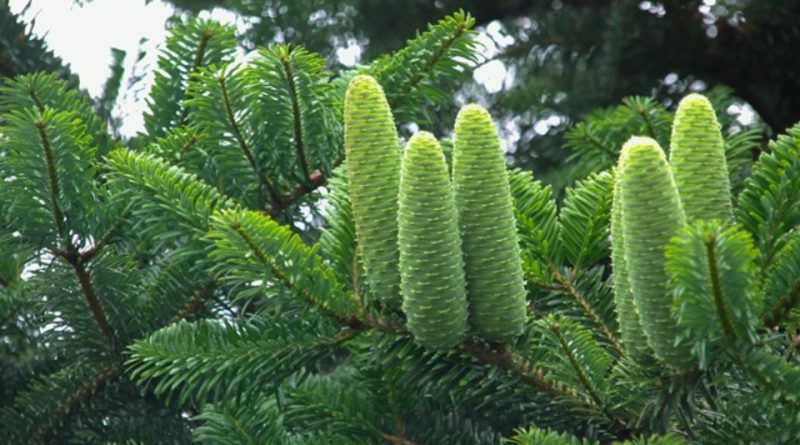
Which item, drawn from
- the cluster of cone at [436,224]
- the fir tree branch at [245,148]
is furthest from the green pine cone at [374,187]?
the fir tree branch at [245,148]

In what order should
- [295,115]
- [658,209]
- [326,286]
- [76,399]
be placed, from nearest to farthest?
[658,209] → [326,286] → [295,115] → [76,399]

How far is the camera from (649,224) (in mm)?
739

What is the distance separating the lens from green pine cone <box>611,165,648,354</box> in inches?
31.7

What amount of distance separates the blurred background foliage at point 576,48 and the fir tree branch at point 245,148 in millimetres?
695

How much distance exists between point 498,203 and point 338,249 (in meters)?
0.14

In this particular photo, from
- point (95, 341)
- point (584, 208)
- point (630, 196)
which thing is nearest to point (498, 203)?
point (630, 196)

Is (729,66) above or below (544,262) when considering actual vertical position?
above

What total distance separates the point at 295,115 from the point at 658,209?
1.35 feet

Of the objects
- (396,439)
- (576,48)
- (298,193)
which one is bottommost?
(396,439)

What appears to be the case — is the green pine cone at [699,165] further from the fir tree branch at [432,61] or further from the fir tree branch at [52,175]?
the fir tree branch at [52,175]

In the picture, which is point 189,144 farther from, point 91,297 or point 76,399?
point 76,399

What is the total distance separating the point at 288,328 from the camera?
2.88 ft

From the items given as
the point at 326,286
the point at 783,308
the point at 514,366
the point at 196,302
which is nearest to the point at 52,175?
the point at 196,302

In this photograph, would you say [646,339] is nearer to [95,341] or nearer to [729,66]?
[95,341]
